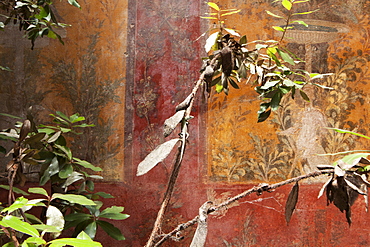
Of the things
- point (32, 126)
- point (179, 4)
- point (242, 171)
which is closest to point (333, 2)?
point (179, 4)

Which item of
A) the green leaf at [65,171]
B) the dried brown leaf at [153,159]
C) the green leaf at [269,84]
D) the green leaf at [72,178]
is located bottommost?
the green leaf at [72,178]

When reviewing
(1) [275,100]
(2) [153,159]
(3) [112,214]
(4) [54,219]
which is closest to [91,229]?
(3) [112,214]

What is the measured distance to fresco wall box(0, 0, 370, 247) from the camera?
98.0 inches

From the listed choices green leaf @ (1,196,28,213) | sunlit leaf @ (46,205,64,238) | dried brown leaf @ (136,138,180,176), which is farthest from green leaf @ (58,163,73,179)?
dried brown leaf @ (136,138,180,176)

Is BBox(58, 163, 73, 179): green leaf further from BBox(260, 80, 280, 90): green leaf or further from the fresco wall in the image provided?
BBox(260, 80, 280, 90): green leaf

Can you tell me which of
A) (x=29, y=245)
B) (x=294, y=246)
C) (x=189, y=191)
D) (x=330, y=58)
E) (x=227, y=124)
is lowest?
(x=294, y=246)

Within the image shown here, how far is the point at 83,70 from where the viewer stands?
2.54 m

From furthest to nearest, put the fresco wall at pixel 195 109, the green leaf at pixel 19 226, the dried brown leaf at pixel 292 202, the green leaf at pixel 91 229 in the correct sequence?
the fresco wall at pixel 195 109
the green leaf at pixel 91 229
the dried brown leaf at pixel 292 202
the green leaf at pixel 19 226

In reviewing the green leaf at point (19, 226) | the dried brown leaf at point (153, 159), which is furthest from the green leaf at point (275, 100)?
the green leaf at point (19, 226)

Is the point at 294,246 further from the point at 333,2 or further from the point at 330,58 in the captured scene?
the point at 333,2

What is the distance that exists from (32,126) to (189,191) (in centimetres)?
142

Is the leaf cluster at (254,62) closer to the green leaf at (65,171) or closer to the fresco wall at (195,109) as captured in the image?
the green leaf at (65,171)

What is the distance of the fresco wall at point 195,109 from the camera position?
2.49 meters

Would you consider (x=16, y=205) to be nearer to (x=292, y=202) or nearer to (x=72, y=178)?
(x=292, y=202)
